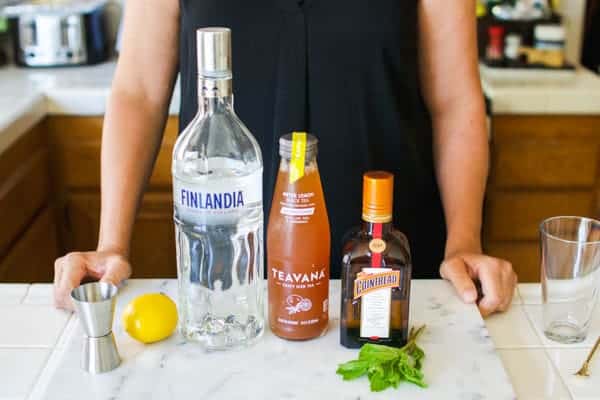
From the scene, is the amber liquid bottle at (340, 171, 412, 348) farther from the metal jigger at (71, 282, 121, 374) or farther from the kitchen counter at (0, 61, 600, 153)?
the kitchen counter at (0, 61, 600, 153)

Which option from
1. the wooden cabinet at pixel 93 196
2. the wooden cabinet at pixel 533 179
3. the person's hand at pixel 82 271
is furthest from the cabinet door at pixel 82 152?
the person's hand at pixel 82 271

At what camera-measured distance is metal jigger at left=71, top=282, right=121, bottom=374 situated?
796mm

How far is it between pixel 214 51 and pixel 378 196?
0.69 ft

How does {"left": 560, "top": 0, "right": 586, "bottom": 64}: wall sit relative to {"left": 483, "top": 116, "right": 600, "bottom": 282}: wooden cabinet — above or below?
above

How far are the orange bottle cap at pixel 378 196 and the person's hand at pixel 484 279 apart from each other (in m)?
0.22

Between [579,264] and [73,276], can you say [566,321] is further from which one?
[73,276]

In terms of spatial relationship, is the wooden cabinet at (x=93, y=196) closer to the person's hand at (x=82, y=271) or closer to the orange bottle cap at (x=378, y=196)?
Result: the person's hand at (x=82, y=271)

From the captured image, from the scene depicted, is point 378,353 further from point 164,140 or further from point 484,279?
point 164,140

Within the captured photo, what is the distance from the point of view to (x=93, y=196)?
2305 millimetres

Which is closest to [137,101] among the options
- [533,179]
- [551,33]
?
[533,179]

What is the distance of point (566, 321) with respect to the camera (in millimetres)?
920

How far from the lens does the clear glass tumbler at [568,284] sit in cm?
90

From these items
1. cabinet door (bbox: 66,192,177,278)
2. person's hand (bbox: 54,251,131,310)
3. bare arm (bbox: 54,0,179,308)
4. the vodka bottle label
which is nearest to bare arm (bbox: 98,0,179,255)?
bare arm (bbox: 54,0,179,308)

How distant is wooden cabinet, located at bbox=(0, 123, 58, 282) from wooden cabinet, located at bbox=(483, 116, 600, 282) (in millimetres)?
1227
